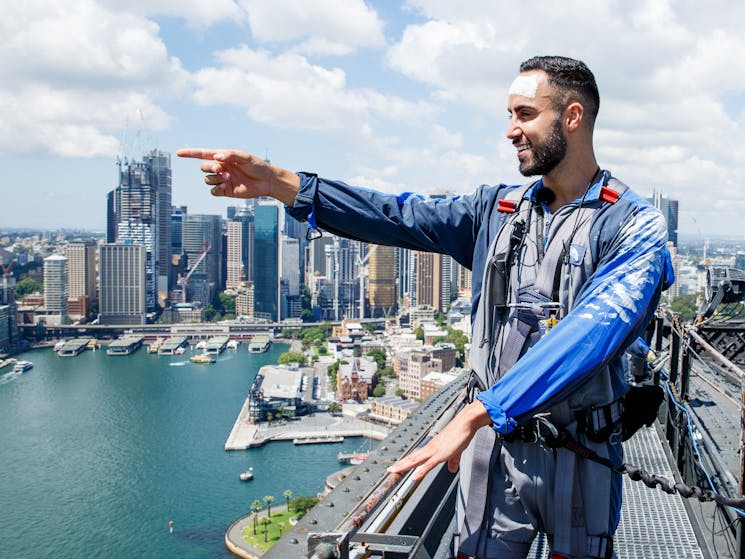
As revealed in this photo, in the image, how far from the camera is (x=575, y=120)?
0.54 meters

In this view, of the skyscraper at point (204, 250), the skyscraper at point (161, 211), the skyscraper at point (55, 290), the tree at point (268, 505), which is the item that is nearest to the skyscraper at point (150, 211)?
the skyscraper at point (161, 211)

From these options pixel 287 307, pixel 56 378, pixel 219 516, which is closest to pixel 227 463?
pixel 219 516

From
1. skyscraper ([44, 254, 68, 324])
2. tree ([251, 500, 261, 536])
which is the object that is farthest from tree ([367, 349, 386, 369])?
skyscraper ([44, 254, 68, 324])

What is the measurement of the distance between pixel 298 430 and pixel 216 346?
8.06 metres

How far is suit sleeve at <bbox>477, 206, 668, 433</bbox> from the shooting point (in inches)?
16.8

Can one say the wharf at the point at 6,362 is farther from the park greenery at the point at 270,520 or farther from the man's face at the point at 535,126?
the man's face at the point at 535,126

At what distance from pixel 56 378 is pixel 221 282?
1279cm

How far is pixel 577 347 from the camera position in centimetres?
43

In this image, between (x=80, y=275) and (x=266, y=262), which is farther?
(x=266, y=262)

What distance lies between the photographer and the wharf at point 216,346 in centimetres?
2050

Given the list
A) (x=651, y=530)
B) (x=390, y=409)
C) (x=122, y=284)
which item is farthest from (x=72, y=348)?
(x=651, y=530)

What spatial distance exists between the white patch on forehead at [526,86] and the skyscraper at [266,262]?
2527cm

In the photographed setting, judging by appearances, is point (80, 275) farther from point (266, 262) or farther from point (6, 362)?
point (6, 362)

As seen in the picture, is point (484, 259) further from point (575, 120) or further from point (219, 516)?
point (219, 516)
